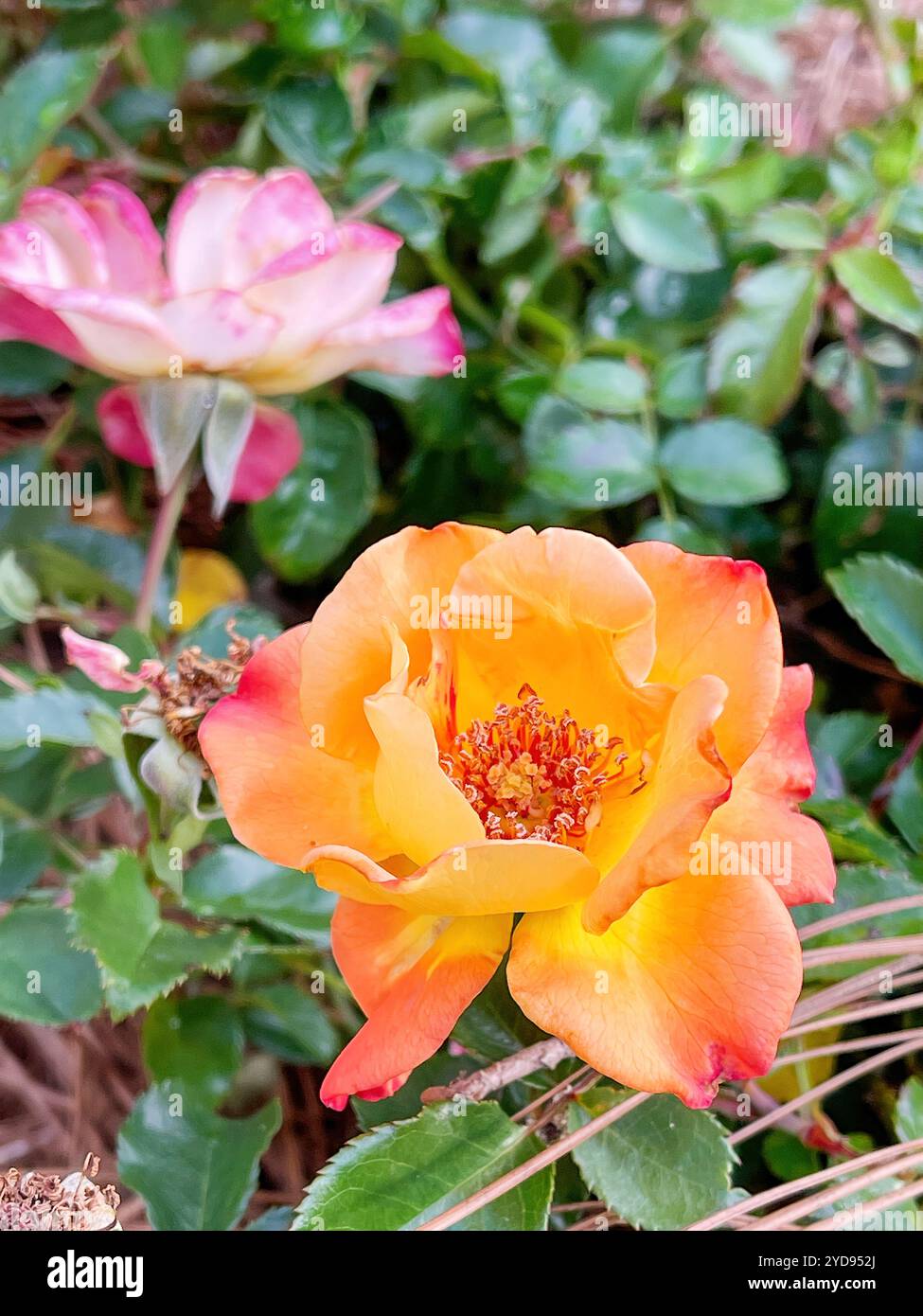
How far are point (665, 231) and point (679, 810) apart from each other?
503 millimetres

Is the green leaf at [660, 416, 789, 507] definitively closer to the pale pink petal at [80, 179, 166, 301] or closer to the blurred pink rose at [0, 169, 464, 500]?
the blurred pink rose at [0, 169, 464, 500]

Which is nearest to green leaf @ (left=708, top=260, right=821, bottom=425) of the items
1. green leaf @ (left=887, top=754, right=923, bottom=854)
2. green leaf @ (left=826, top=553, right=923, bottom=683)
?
green leaf @ (left=826, top=553, right=923, bottom=683)

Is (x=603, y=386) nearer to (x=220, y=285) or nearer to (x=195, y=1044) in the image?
(x=220, y=285)

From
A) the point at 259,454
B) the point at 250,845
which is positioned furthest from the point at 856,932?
the point at 259,454

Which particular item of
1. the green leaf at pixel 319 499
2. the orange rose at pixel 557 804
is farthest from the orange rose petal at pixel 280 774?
the green leaf at pixel 319 499

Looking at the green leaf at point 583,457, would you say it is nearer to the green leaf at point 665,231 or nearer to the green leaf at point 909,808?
the green leaf at point 665,231

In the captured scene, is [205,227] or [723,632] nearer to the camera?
[723,632]

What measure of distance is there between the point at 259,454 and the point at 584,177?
0.32 metres

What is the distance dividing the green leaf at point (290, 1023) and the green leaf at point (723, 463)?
383 mm

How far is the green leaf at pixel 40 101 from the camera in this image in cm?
64

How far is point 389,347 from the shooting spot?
623mm

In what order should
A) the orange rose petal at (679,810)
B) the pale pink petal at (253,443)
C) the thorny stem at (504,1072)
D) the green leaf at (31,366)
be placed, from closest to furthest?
the orange rose petal at (679,810)
the thorny stem at (504,1072)
the pale pink petal at (253,443)
the green leaf at (31,366)

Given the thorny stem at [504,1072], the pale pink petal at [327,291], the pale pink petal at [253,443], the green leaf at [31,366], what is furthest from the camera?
the green leaf at [31,366]

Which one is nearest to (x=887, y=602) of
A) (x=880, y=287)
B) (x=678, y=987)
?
(x=880, y=287)
